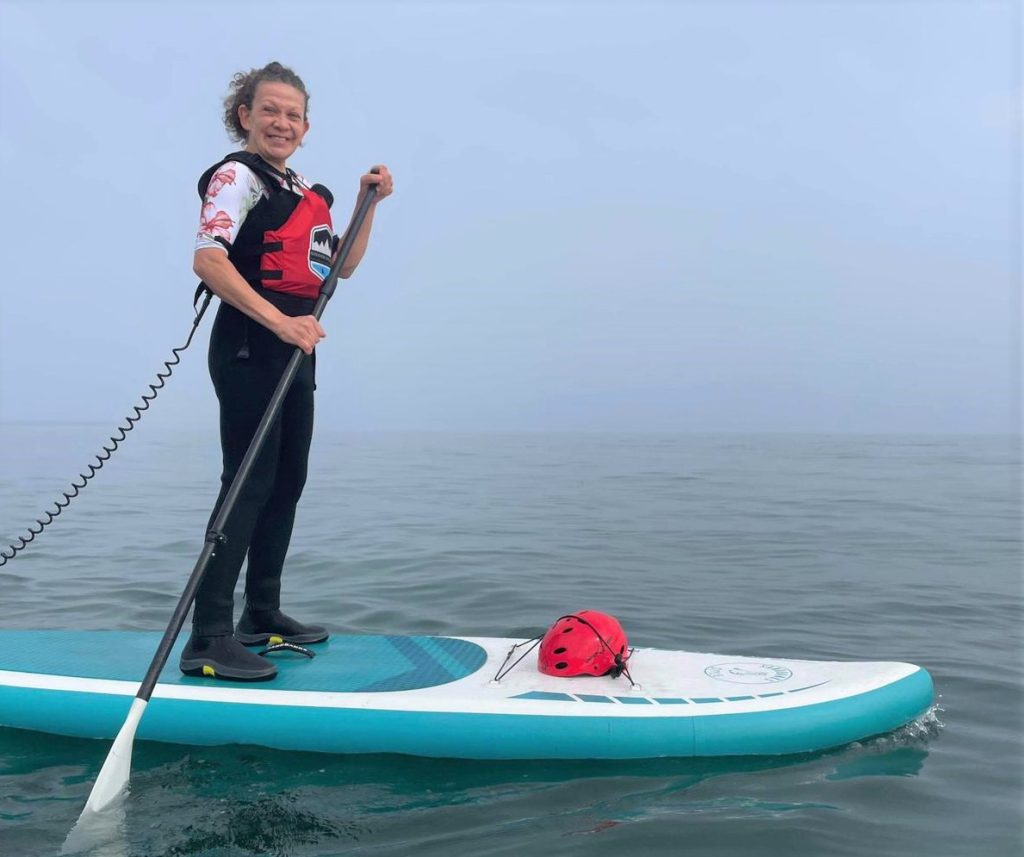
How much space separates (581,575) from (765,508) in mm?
→ 5700

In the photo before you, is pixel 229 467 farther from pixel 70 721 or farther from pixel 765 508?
pixel 765 508

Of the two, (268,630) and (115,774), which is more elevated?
(268,630)

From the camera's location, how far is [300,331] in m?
3.41

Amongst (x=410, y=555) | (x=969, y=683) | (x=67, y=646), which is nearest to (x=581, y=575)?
(x=410, y=555)

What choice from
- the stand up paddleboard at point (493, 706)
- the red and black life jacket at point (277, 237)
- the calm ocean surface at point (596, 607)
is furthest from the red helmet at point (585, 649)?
the red and black life jacket at point (277, 237)

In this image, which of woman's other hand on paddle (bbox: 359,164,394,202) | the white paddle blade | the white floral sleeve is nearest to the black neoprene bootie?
the white paddle blade

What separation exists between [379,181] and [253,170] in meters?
0.56

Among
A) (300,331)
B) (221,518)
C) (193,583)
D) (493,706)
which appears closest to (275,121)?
(300,331)

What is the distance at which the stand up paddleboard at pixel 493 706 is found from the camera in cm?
331

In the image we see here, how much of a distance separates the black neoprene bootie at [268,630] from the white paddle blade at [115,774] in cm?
100

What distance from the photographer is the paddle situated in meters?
2.95

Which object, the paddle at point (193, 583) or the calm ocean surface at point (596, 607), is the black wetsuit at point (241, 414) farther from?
the calm ocean surface at point (596, 607)

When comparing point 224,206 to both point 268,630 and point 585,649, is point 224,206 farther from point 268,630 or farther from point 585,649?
point 585,649

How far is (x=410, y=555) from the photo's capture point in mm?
8273
